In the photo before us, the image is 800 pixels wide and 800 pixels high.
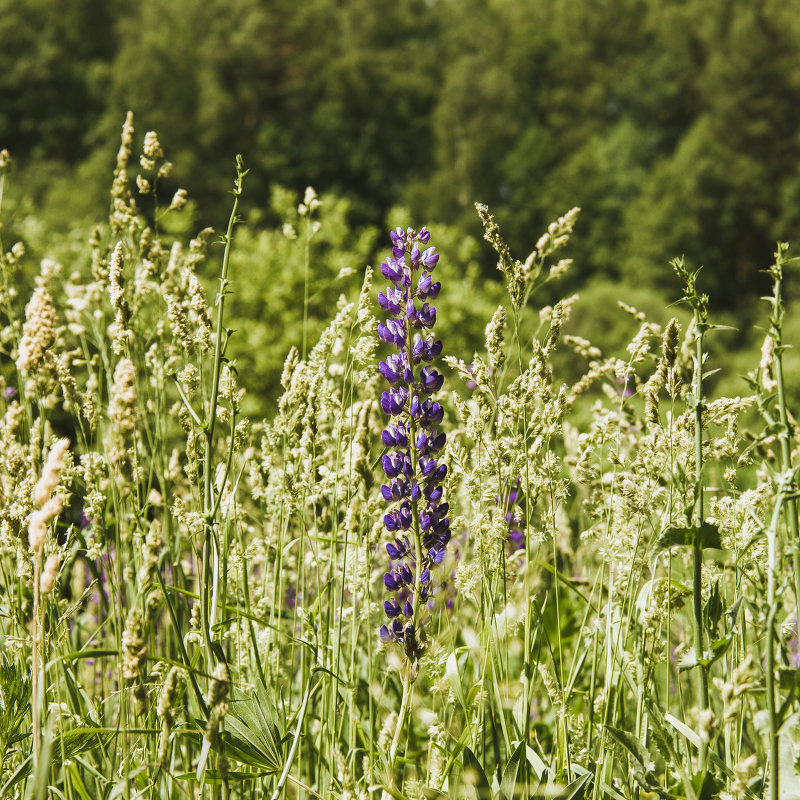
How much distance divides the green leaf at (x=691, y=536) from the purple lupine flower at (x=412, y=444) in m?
0.30

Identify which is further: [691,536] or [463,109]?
[463,109]

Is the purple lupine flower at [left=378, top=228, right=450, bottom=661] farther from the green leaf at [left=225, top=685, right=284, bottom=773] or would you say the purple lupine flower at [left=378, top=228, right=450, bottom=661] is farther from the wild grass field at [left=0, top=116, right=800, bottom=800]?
the green leaf at [left=225, top=685, right=284, bottom=773]

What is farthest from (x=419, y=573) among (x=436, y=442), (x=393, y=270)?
(x=393, y=270)

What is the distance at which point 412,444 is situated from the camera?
107cm

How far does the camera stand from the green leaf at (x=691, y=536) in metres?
0.85

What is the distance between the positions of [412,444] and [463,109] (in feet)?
81.4

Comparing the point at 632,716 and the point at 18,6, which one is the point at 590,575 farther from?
the point at 18,6

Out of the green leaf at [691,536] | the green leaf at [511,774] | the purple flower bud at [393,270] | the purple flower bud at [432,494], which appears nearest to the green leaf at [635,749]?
the green leaf at [511,774]

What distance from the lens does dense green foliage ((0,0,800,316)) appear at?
22547 millimetres

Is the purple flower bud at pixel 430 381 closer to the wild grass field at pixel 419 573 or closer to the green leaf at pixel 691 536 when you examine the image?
the wild grass field at pixel 419 573

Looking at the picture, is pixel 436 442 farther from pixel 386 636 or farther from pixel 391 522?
pixel 386 636

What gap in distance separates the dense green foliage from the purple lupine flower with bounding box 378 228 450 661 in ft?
66.3

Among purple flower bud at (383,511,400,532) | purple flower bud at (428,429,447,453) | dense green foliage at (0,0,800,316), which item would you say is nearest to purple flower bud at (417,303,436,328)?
purple flower bud at (428,429,447,453)

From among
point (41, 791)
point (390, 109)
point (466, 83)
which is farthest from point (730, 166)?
point (41, 791)
